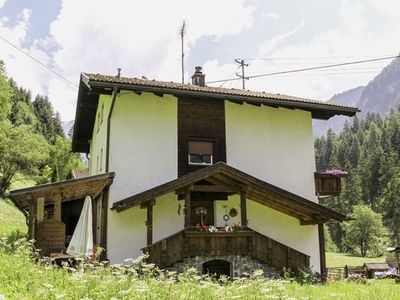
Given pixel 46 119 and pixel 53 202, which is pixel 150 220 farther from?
pixel 46 119

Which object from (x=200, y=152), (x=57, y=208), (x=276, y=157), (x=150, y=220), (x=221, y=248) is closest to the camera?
(x=57, y=208)

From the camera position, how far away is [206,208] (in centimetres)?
1531

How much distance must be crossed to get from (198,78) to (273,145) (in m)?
4.76

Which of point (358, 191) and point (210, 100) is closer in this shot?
point (210, 100)

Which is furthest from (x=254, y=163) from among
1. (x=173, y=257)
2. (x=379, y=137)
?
(x=379, y=137)

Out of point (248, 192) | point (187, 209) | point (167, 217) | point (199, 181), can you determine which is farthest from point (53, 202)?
point (248, 192)

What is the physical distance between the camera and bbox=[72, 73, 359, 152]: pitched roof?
45.6 ft

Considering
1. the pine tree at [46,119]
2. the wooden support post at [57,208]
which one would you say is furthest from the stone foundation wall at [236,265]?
the pine tree at [46,119]

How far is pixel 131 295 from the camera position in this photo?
573 cm

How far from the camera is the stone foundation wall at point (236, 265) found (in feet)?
42.1

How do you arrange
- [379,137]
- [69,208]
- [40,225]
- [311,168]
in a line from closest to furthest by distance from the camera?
[40,225] → [311,168] → [69,208] → [379,137]

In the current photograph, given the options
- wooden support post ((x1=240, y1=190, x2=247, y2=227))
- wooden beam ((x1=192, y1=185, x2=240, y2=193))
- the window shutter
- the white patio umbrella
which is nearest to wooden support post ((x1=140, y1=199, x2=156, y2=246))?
wooden beam ((x1=192, y1=185, x2=240, y2=193))

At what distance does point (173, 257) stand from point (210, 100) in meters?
6.03

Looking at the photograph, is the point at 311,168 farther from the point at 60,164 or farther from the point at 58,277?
the point at 60,164
